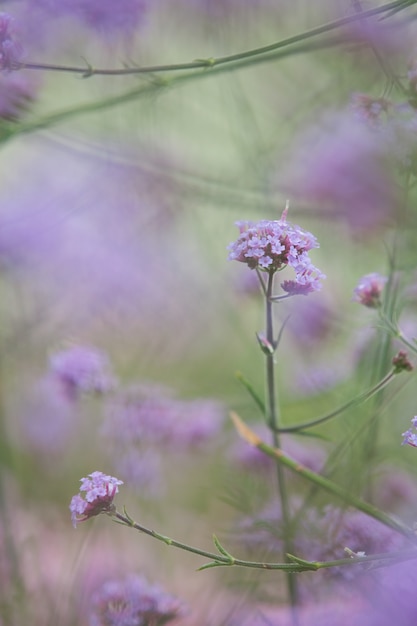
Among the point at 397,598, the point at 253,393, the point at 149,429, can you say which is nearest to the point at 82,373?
the point at 149,429

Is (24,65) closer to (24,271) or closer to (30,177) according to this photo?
(24,271)

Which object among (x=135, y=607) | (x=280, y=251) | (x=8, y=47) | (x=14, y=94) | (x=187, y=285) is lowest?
(x=135, y=607)

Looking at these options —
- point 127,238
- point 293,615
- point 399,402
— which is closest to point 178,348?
point 127,238

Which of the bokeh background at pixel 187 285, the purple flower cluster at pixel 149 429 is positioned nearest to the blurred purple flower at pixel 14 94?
the bokeh background at pixel 187 285

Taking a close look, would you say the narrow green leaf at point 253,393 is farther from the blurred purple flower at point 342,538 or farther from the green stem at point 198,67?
the green stem at point 198,67

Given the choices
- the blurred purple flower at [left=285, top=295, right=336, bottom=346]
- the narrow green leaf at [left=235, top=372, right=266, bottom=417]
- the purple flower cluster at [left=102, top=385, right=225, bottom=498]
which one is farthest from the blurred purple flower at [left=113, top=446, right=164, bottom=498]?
the narrow green leaf at [left=235, top=372, right=266, bottom=417]

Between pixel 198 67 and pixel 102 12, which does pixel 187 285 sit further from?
pixel 198 67

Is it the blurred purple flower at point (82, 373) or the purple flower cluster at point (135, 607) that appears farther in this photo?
the blurred purple flower at point (82, 373)
